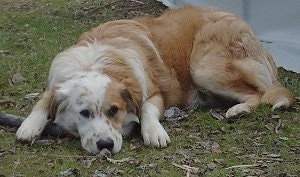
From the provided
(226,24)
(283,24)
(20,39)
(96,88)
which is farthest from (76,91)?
(20,39)

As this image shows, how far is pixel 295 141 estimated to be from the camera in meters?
5.18

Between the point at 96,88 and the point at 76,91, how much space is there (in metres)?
0.17

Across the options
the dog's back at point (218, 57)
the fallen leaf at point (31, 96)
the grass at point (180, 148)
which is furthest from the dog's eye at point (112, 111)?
the fallen leaf at point (31, 96)

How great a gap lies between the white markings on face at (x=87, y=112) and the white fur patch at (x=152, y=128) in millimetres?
271

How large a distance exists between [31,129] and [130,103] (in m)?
0.83

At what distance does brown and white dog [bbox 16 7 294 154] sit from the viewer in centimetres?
509

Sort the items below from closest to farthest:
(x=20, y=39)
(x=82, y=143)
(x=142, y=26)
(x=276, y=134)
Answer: (x=82, y=143)
(x=276, y=134)
(x=142, y=26)
(x=20, y=39)

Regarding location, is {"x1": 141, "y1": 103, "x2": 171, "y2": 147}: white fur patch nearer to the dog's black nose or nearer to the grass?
the grass

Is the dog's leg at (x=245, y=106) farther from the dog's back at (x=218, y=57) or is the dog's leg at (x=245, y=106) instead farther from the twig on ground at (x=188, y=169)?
the twig on ground at (x=188, y=169)

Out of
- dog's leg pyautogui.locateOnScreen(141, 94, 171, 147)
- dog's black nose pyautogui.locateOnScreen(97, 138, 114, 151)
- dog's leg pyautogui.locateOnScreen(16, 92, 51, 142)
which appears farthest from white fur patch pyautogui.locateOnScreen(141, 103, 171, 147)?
dog's leg pyautogui.locateOnScreen(16, 92, 51, 142)

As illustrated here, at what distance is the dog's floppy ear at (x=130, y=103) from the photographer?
5.30 m

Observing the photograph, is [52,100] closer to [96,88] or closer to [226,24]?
[96,88]

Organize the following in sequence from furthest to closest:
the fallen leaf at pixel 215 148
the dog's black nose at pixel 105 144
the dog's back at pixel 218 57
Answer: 1. the dog's back at pixel 218 57
2. the fallen leaf at pixel 215 148
3. the dog's black nose at pixel 105 144

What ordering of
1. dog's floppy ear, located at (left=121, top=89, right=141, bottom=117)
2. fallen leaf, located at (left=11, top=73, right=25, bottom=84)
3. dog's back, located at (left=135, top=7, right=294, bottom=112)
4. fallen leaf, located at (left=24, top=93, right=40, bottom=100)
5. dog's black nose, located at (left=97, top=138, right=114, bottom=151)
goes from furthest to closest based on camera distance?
1. fallen leaf, located at (left=11, top=73, right=25, bottom=84)
2. fallen leaf, located at (left=24, top=93, right=40, bottom=100)
3. dog's back, located at (left=135, top=7, right=294, bottom=112)
4. dog's floppy ear, located at (left=121, top=89, right=141, bottom=117)
5. dog's black nose, located at (left=97, top=138, right=114, bottom=151)
